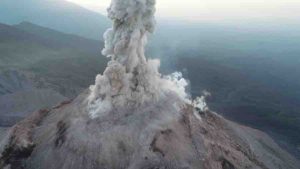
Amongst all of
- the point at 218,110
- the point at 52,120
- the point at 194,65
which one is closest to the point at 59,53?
the point at 194,65

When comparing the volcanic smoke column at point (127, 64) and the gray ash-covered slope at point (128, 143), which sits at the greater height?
the volcanic smoke column at point (127, 64)

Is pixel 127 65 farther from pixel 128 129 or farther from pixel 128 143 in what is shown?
pixel 128 143

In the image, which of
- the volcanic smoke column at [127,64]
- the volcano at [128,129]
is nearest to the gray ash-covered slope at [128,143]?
the volcano at [128,129]

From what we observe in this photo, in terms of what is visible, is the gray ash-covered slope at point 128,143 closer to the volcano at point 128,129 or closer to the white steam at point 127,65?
the volcano at point 128,129

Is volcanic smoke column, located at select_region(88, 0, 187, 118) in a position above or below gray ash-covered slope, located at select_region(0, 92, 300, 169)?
above

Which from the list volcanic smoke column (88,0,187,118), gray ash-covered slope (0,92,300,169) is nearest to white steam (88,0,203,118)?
volcanic smoke column (88,0,187,118)

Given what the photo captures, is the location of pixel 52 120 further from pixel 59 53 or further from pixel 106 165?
pixel 59 53

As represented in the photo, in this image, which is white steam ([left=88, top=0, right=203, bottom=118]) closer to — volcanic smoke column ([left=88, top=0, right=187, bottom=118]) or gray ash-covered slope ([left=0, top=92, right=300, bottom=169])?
volcanic smoke column ([left=88, top=0, right=187, bottom=118])
